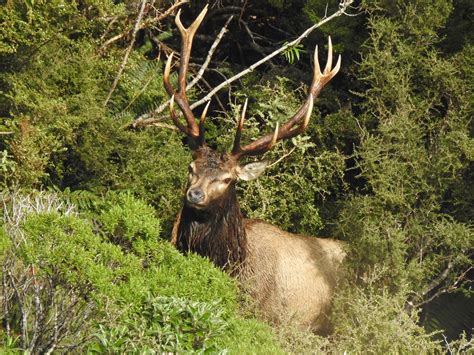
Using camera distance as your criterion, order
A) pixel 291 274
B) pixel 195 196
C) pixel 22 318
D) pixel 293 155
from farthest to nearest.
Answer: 1. pixel 293 155
2. pixel 291 274
3. pixel 195 196
4. pixel 22 318

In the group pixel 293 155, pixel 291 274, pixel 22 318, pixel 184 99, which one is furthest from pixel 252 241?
pixel 22 318

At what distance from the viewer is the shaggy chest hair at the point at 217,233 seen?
8.70 metres

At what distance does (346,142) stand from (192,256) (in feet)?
12.5

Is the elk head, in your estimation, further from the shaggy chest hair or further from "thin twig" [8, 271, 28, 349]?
"thin twig" [8, 271, 28, 349]

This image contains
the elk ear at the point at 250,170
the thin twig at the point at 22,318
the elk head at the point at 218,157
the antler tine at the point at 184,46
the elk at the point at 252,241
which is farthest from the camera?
the antler tine at the point at 184,46

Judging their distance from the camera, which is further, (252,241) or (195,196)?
(252,241)

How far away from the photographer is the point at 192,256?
7.39m

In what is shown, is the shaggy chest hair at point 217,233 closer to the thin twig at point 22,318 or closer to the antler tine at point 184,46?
the antler tine at point 184,46

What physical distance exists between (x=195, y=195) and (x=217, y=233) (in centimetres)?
57

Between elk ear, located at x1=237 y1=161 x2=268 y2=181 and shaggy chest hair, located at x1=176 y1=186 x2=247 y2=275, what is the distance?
17 cm

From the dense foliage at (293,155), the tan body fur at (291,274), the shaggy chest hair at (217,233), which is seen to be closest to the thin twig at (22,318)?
the dense foliage at (293,155)

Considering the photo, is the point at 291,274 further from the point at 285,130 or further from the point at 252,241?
the point at 285,130

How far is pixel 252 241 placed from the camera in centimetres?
909

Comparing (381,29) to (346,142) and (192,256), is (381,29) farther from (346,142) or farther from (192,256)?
(192,256)
